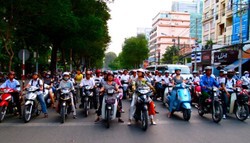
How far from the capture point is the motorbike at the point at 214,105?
848 centimetres

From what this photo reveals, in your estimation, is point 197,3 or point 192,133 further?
point 197,3

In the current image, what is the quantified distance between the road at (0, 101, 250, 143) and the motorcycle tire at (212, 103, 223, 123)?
18cm

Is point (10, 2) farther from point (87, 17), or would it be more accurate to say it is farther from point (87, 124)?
point (87, 17)

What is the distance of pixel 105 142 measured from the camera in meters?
6.12

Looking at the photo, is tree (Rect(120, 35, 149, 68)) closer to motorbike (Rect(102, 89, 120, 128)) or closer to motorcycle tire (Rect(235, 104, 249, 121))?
motorcycle tire (Rect(235, 104, 249, 121))

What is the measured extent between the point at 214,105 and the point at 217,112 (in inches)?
10.7

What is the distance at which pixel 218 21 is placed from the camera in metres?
42.8

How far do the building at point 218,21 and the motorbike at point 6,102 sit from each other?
32471 mm

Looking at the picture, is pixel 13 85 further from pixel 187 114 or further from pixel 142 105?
pixel 187 114

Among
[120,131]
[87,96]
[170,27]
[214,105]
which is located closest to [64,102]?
[87,96]

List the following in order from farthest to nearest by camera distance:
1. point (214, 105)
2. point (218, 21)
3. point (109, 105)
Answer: point (218, 21)
point (214, 105)
point (109, 105)

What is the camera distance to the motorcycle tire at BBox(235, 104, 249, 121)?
8.84 metres

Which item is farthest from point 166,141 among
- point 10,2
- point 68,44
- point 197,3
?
point 197,3

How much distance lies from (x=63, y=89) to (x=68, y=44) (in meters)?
16.9
